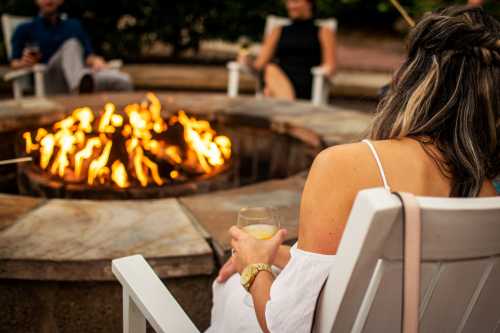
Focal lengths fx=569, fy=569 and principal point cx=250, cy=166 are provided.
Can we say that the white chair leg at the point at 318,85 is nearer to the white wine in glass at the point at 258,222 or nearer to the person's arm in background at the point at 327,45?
the person's arm in background at the point at 327,45

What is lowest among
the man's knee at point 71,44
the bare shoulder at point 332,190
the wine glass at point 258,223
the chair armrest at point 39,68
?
the chair armrest at point 39,68

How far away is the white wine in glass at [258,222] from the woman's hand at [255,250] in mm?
39

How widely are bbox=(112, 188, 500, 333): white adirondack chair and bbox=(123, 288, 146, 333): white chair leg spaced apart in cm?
61

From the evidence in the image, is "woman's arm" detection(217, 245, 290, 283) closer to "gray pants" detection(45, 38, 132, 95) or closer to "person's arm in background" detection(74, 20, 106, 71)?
"gray pants" detection(45, 38, 132, 95)

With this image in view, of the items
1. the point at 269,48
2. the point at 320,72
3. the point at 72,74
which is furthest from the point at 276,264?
the point at 269,48

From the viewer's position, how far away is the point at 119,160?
3.25 meters

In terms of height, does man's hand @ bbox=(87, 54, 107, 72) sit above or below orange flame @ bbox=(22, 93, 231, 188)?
above

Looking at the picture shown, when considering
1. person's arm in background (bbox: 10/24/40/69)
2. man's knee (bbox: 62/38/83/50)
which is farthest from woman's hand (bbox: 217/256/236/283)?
person's arm in background (bbox: 10/24/40/69)

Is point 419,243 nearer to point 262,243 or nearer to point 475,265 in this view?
point 475,265

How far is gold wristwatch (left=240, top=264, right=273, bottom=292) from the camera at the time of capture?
4.77ft

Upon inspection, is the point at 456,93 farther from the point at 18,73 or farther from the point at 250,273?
the point at 18,73

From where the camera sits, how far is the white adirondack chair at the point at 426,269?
1002 mm

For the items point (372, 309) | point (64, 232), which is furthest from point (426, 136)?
point (64, 232)

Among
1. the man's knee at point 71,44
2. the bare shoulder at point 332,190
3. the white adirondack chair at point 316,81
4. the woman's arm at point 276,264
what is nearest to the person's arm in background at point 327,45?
the white adirondack chair at point 316,81
